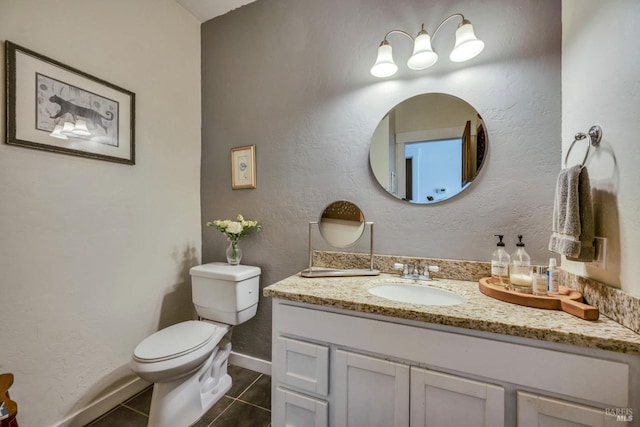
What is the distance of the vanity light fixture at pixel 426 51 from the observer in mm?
1137

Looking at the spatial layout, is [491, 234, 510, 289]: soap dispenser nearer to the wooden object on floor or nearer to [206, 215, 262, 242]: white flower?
[206, 215, 262, 242]: white flower

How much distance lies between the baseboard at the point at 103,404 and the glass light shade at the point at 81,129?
1.47m

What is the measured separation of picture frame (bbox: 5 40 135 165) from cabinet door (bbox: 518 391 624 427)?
2148 mm

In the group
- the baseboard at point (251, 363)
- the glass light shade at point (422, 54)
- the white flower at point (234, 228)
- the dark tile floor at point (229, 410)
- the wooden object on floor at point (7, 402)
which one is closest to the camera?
the wooden object on floor at point (7, 402)

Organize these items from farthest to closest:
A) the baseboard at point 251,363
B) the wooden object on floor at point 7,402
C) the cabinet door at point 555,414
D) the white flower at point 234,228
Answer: the baseboard at point 251,363, the white flower at point 234,228, the wooden object on floor at point 7,402, the cabinet door at point 555,414

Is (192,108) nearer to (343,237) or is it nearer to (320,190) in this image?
(320,190)

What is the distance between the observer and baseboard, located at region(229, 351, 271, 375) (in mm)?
1759

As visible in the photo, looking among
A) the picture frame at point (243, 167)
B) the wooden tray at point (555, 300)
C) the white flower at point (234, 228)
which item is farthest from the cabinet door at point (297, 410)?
the picture frame at point (243, 167)

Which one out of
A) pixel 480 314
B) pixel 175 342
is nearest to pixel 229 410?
pixel 175 342

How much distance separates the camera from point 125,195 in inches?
59.7

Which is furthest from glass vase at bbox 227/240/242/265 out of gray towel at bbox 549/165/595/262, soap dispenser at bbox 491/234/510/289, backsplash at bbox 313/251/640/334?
gray towel at bbox 549/165/595/262

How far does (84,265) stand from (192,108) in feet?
4.22

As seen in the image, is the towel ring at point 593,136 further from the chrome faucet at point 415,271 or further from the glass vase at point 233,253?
the glass vase at point 233,253

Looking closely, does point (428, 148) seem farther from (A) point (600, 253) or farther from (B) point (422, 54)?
(A) point (600, 253)
